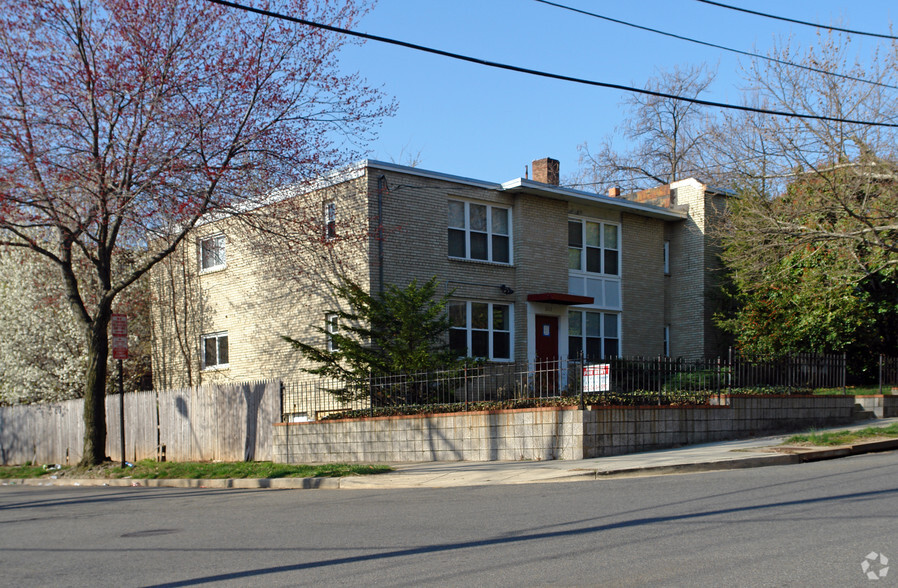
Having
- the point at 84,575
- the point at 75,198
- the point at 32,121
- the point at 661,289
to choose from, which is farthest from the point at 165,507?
the point at 661,289

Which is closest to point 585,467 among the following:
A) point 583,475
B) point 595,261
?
point 583,475

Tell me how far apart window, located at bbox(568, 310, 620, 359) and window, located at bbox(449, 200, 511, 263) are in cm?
311

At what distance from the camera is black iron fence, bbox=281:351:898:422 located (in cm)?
1577

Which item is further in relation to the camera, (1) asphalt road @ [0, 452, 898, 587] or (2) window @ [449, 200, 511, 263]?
(2) window @ [449, 200, 511, 263]

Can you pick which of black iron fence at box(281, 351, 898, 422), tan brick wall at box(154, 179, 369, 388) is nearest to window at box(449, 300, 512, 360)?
tan brick wall at box(154, 179, 369, 388)

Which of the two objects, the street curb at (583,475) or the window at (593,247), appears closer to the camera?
the street curb at (583,475)

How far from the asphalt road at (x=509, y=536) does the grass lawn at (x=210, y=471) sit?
103 inches

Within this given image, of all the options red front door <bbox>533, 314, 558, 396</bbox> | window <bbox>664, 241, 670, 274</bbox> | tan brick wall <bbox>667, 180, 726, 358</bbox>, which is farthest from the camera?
window <bbox>664, 241, 670, 274</bbox>

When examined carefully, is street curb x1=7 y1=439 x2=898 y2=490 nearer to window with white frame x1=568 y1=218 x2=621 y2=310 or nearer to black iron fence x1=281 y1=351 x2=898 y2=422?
black iron fence x1=281 y1=351 x2=898 y2=422

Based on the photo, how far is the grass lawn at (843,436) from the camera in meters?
14.8

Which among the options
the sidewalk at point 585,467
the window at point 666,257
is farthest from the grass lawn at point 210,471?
the window at point 666,257

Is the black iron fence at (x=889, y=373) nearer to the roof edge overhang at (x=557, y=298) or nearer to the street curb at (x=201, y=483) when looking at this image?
the roof edge overhang at (x=557, y=298)

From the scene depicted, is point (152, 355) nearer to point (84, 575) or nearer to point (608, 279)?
point (608, 279)

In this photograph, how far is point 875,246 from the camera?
70.8 ft
